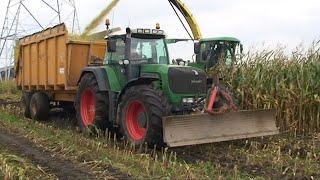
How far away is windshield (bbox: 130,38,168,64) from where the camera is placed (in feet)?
30.5

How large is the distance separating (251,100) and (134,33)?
269cm

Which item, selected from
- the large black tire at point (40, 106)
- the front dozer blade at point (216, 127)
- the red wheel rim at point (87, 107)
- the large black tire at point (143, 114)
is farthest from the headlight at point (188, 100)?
the large black tire at point (40, 106)

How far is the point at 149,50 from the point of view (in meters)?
9.46

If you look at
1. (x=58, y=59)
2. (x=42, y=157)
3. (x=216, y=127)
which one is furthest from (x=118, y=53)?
(x=42, y=157)

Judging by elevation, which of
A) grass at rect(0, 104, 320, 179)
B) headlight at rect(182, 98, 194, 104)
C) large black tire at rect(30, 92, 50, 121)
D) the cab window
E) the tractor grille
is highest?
the cab window

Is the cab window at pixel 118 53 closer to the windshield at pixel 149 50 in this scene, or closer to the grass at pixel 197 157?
the windshield at pixel 149 50

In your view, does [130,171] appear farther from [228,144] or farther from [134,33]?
[134,33]

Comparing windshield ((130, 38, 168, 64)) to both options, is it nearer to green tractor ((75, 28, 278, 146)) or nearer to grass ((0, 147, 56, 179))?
green tractor ((75, 28, 278, 146))

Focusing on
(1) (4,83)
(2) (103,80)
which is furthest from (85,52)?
(1) (4,83)

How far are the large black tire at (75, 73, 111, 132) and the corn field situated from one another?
104 inches

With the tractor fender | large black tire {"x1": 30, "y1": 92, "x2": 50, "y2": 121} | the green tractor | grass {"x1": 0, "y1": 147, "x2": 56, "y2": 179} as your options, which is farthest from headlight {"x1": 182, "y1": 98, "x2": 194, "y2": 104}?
large black tire {"x1": 30, "y1": 92, "x2": 50, "y2": 121}

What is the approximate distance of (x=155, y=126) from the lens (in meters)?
7.86

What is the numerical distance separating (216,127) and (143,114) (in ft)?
3.85

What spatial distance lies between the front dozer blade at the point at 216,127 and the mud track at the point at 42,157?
1.58 meters
